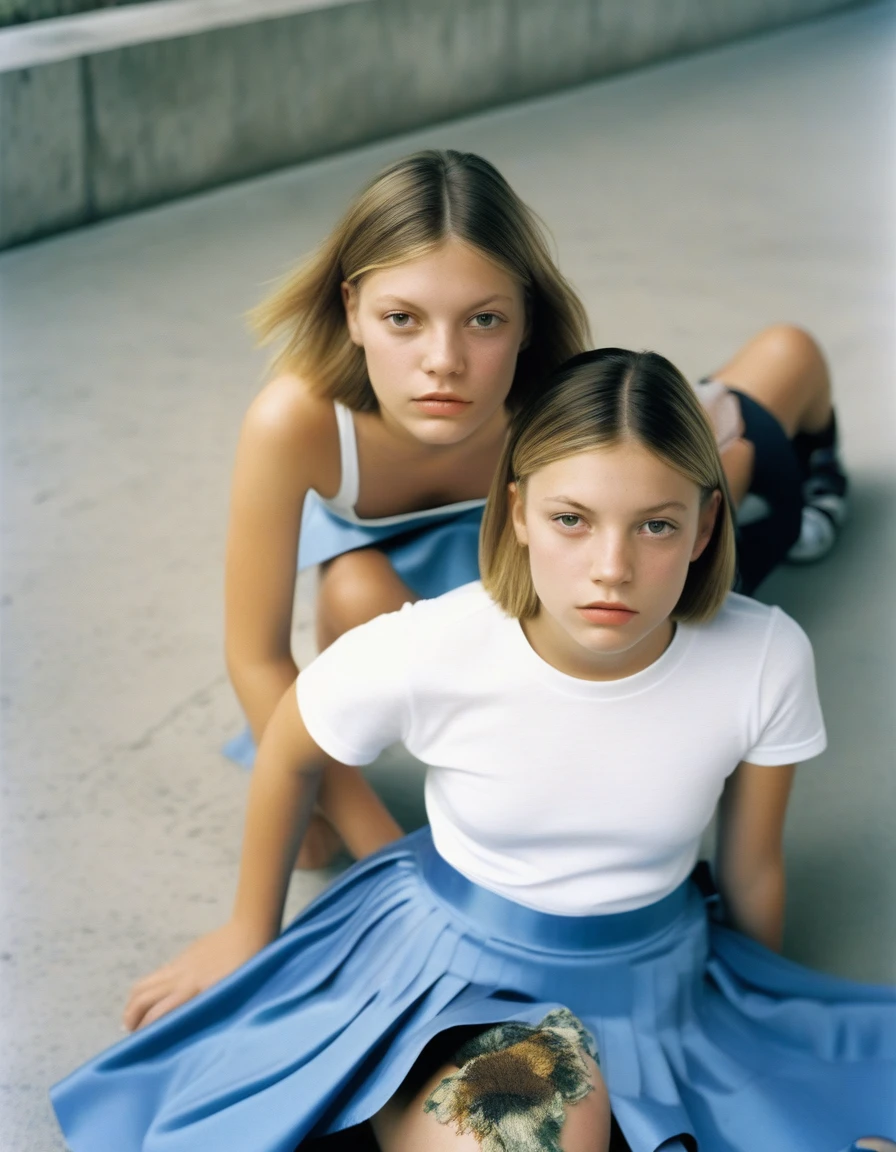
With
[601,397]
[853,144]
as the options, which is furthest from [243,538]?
[853,144]

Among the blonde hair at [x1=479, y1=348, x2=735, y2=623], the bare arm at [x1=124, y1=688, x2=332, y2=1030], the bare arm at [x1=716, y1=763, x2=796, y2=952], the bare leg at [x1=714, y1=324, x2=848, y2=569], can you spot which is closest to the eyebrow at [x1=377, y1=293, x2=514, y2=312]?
the blonde hair at [x1=479, y1=348, x2=735, y2=623]

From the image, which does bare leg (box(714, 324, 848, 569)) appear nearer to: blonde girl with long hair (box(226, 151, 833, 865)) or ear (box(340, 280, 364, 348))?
blonde girl with long hair (box(226, 151, 833, 865))

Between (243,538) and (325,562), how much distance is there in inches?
6.6

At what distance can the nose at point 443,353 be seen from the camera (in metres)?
1.29

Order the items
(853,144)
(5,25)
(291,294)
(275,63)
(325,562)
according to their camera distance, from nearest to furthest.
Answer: (291,294), (325,562), (5,25), (275,63), (853,144)

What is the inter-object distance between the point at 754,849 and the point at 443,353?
1.69ft

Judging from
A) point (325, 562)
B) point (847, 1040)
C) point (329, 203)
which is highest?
point (325, 562)

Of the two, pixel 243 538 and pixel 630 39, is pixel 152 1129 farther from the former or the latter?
pixel 630 39

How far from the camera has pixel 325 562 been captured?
5.41 ft

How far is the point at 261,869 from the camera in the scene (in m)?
1.39

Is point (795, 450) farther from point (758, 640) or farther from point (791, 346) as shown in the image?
point (758, 640)

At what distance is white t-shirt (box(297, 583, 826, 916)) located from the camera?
1.21 meters

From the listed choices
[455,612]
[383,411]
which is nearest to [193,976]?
[455,612]

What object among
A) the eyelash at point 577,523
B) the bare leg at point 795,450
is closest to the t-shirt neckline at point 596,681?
the eyelash at point 577,523
